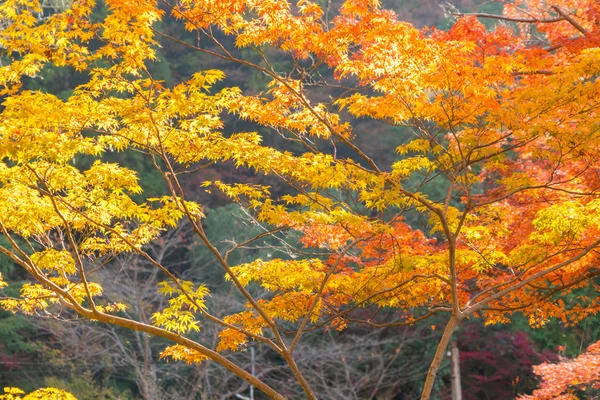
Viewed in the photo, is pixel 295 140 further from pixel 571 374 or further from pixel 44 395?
pixel 571 374

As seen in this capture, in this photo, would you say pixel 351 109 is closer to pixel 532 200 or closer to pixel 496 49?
pixel 496 49

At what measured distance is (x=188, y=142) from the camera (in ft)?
17.4

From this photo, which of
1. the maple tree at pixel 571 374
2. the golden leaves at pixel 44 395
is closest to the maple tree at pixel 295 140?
the golden leaves at pixel 44 395

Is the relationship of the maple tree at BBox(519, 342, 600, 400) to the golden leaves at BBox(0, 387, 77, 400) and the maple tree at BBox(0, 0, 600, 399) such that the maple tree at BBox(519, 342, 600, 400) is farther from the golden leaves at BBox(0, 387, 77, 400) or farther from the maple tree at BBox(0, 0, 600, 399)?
the golden leaves at BBox(0, 387, 77, 400)

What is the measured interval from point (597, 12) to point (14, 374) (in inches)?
485

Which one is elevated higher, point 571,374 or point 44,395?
point 44,395

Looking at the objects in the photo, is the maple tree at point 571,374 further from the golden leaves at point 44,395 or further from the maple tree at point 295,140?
the golden leaves at point 44,395

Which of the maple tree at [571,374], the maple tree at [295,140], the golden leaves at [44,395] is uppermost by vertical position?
the maple tree at [295,140]

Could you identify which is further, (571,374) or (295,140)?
(571,374)

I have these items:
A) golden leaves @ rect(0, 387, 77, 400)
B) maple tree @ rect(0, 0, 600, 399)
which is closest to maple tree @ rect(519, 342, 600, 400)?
maple tree @ rect(0, 0, 600, 399)

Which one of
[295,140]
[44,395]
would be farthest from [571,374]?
[44,395]

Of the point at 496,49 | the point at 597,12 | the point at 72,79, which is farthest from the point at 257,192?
the point at 72,79

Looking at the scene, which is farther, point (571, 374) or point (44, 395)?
point (571, 374)

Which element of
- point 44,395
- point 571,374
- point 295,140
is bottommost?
point 571,374
